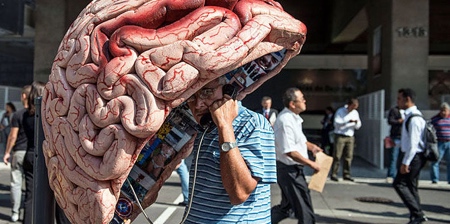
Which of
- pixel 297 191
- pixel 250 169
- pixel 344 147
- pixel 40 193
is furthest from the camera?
pixel 344 147

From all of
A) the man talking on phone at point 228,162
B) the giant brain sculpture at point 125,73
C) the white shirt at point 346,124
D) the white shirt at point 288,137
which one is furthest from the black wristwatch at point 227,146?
the white shirt at point 346,124

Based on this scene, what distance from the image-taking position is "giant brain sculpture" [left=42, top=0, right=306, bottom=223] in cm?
162

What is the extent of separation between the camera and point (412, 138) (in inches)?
264

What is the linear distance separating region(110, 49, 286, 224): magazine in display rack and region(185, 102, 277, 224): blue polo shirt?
0.34ft

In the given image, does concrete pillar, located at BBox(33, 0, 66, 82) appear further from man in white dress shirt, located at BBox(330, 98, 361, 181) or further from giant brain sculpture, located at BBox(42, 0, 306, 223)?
giant brain sculpture, located at BBox(42, 0, 306, 223)

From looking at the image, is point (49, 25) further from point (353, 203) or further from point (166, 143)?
point (166, 143)

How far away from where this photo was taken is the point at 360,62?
26.6 m

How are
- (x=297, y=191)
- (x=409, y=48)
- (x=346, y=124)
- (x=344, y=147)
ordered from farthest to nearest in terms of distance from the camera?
(x=409, y=48), (x=344, y=147), (x=346, y=124), (x=297, y=191)

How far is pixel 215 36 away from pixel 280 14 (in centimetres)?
31

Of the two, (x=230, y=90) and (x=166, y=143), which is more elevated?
(x=230, y=90)

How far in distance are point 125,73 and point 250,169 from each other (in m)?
0.73

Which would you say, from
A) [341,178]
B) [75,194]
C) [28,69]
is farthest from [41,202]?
[28,69]

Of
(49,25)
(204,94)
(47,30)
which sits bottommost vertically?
(204,94)

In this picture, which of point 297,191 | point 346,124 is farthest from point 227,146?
point 346,124
